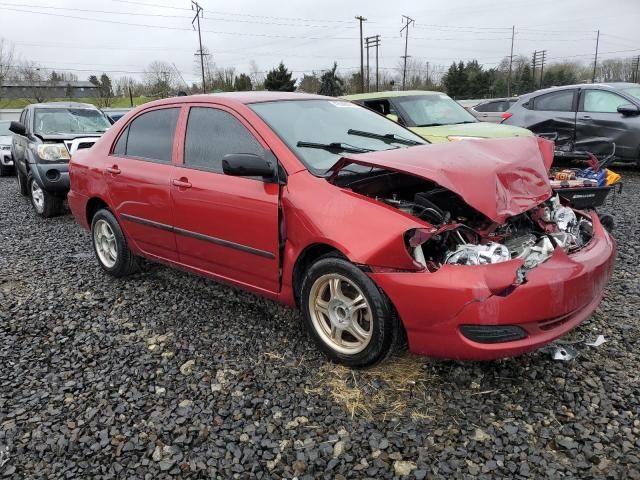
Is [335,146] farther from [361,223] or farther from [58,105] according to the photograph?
[58,105]

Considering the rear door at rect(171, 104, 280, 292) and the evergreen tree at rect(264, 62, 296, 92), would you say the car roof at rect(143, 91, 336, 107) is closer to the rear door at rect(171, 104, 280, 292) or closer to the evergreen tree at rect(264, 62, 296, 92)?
the rear door at rect(171, 104, 280, 292)

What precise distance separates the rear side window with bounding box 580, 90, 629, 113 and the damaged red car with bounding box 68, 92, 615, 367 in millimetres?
6230

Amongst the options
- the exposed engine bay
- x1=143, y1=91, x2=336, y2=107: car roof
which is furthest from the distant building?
the exposed engine bay

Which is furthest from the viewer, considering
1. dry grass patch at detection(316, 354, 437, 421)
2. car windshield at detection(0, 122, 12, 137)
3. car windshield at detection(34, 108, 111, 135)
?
car windshield at detection(0, 122, 12, 137)

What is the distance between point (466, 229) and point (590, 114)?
765cm

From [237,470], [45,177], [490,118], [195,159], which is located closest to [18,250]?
[45,177]

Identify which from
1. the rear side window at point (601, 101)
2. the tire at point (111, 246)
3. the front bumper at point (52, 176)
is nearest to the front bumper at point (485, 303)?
the tire at point (111, 246)

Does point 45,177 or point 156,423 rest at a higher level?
point 45,177

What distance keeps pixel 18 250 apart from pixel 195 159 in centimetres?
349

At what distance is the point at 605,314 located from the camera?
142 inches

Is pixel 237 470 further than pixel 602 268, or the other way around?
pixel 602 268

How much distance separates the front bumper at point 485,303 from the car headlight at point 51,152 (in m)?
6.51

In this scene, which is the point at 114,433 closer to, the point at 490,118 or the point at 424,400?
the point at 424,400

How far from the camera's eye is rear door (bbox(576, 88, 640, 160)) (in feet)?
28.5
